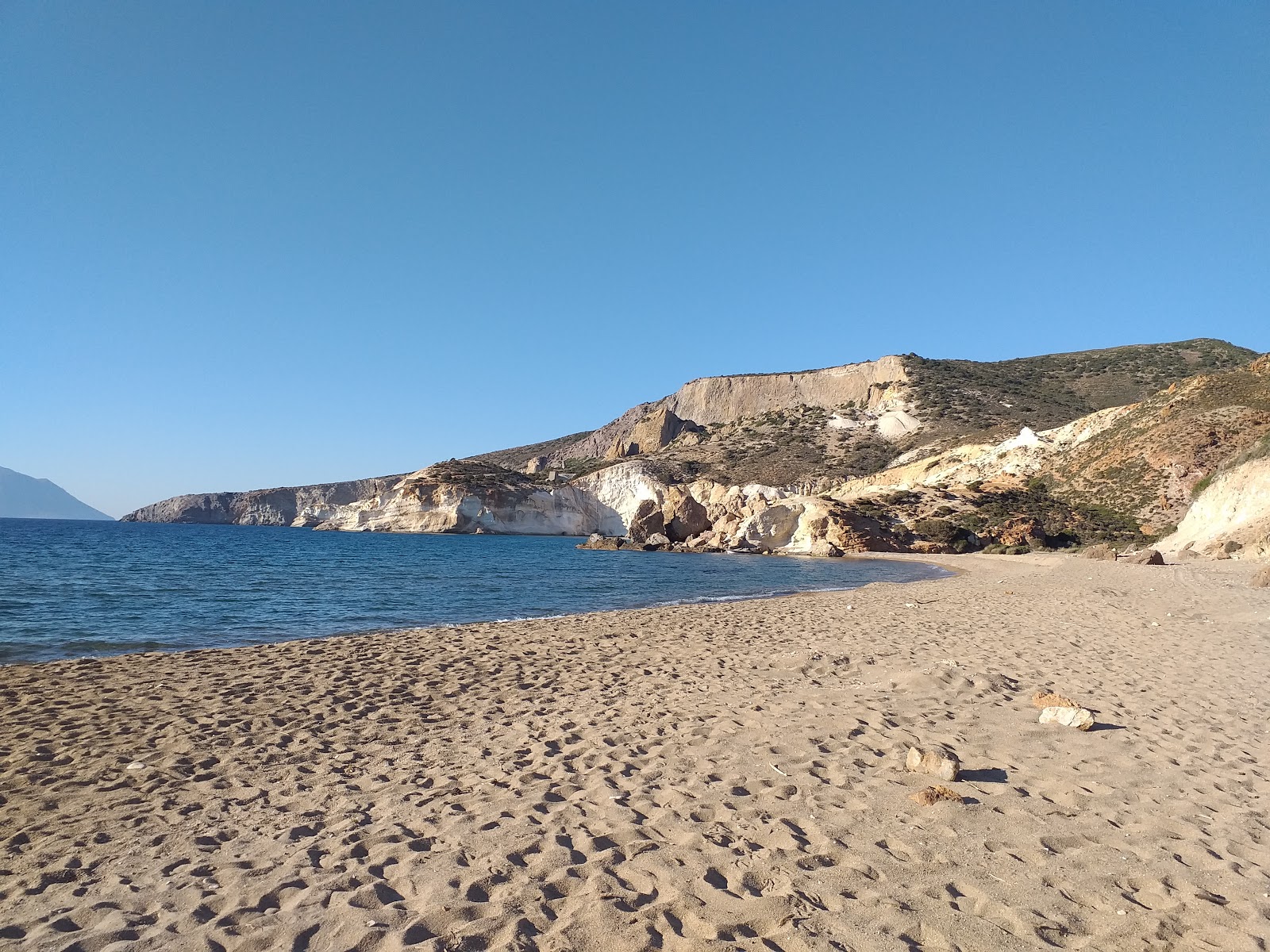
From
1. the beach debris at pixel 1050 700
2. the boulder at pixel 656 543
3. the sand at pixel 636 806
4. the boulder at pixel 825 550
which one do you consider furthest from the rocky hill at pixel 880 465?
the sand at pixel 636 806

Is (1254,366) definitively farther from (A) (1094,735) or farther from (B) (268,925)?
(B) (268,925)

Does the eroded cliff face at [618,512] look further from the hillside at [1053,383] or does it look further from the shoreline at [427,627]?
the hillside at [1053,383]

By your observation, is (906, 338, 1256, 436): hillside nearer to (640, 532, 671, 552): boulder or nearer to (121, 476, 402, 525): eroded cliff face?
(640, 532, 671, 552): boulder

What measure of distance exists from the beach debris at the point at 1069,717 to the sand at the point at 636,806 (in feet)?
0.55

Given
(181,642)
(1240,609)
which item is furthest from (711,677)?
(1240,609)

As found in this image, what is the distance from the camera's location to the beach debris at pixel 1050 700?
281 inches

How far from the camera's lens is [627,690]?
28.1 ft

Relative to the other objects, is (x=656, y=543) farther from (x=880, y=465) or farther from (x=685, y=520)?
(x=880, y=465)

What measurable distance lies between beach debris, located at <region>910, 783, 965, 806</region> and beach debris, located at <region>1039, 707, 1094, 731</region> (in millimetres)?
2428

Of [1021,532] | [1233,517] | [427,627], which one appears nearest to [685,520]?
[1021,532]

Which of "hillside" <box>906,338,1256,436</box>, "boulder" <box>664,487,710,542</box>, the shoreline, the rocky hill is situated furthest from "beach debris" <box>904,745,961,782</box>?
"hillside" <box>906,338,1256,436</box>

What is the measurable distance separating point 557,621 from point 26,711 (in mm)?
9181

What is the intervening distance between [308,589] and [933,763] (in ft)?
71.9

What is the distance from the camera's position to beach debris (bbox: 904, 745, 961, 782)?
527 cm
